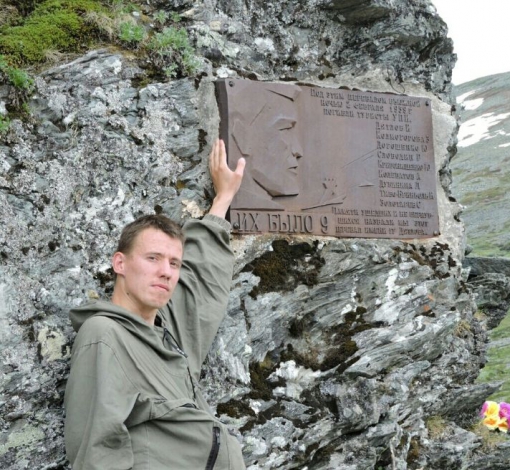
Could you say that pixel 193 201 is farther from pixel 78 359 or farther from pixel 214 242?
pixel 78 359

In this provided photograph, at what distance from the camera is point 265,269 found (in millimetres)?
5512

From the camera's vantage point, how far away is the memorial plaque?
5609mm

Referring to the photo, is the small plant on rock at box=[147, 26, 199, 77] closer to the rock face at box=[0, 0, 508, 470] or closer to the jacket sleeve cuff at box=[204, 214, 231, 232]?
the rock face at box=[0, 0, 508, 470]

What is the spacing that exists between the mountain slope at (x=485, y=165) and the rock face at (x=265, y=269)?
2.03m

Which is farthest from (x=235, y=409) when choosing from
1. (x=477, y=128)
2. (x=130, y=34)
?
(x=477, y=128)

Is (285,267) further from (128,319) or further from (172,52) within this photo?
(128,319)

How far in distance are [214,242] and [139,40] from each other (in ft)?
5.56

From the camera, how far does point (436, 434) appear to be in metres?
6.02

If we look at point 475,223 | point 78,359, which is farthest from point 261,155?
point 475,223

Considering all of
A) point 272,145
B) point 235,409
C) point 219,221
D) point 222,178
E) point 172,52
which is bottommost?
point 235,409

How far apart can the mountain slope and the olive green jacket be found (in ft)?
16.0

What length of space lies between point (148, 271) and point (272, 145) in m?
2.04

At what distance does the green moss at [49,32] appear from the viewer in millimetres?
5141

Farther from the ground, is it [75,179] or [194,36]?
[194,36]
